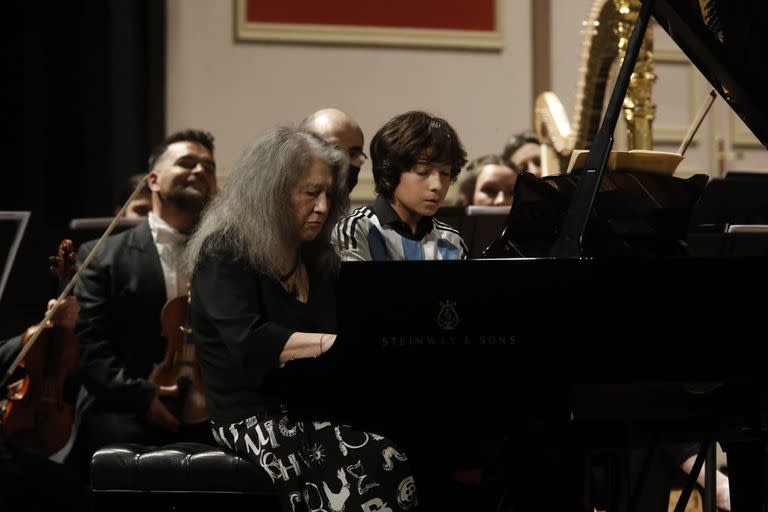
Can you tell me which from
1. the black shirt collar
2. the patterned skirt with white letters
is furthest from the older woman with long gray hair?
the black shirt collar

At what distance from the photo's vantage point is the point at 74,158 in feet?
14.4

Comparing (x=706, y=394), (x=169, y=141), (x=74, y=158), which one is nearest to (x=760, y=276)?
(x=706, y=394)

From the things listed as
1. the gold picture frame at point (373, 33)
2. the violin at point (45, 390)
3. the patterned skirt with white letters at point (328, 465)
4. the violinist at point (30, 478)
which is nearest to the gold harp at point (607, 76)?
the patterned skirt with white letters at point (328, 465)

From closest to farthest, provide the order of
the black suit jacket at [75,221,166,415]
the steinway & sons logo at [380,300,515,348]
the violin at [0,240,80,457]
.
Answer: the steinway & sons logo at [380,300,515,348] < the violin at [0,240,80,457] < the black suit jacket at [75,221,166,415]

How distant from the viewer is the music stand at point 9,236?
2.62 metres

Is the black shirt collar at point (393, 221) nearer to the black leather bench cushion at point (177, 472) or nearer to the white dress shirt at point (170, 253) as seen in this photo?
the black leather bench cushion at point (177, 472)

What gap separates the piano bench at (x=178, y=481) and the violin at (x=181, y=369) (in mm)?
711

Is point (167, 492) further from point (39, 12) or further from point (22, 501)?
point (39, 12)

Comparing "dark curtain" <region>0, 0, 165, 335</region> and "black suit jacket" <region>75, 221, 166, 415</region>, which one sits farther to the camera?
"dark curtain" <region>0, 0, 165, 335</region>

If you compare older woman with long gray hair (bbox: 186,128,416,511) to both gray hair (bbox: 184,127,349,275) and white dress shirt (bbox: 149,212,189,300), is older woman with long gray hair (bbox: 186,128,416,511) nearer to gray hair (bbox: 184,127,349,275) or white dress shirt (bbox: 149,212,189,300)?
gray hair (bbox: 184,127,349,275)

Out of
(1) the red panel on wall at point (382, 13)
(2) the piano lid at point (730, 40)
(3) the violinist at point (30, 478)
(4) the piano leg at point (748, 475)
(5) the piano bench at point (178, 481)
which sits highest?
(1) the red panel on wall at point (382, 13)

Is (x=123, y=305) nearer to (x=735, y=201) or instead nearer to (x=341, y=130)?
(x=341, y=130)

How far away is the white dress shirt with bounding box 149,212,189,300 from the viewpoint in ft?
10.3

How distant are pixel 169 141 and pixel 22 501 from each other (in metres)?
1.25
